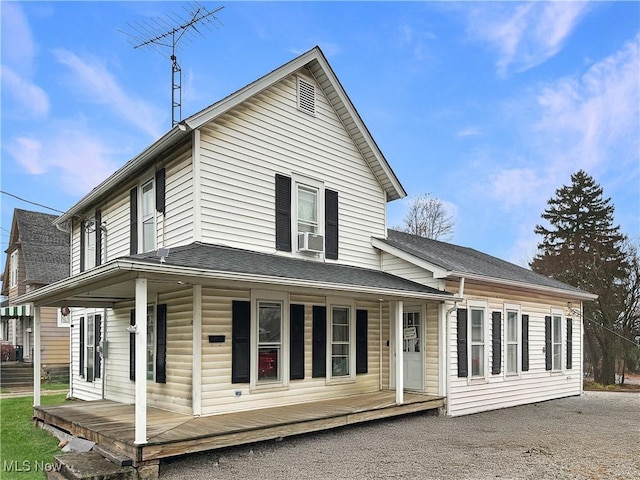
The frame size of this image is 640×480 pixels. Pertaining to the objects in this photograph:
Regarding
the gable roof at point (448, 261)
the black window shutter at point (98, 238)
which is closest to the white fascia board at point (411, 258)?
the gable roof at point (448, 261)

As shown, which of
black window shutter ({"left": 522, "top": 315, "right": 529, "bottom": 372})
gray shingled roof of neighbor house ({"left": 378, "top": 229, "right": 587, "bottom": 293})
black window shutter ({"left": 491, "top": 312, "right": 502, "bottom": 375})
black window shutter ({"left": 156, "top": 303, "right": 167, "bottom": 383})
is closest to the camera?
→ black window shutter ({"left": 156, "top": 303, "right": 167, "bottom": 383})

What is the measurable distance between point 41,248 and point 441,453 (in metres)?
21.0

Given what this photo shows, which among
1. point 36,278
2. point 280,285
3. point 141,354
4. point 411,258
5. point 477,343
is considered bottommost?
point 477,343

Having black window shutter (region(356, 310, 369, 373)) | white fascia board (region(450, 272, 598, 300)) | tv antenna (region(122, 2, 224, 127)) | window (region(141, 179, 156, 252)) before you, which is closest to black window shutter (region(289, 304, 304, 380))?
black window shutter (region(356, 310, 369, 373))

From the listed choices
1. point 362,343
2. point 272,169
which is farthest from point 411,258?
point 272,169

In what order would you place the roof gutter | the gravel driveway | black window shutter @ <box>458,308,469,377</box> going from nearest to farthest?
the roof gutter → the gravel driveway → black window shutter @ <box>458,308,469,377</box>

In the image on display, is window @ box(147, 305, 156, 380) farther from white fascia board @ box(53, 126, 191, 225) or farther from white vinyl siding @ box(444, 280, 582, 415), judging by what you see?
white vinyl siding @ box(444, 280, 582, 415)

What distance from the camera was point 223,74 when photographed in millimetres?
17062

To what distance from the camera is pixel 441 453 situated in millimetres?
7832

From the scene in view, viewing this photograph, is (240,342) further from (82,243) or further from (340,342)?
(82,243)

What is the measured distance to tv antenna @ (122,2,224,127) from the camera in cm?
1132

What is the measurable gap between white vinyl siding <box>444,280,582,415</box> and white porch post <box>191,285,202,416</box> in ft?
17.0

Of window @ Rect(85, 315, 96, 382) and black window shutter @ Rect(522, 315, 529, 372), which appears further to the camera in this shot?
black window shutter @ Rect(522, 315, 529, 372)

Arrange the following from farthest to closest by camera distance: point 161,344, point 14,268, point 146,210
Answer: point 14,268
point 146,210
point 161,344
